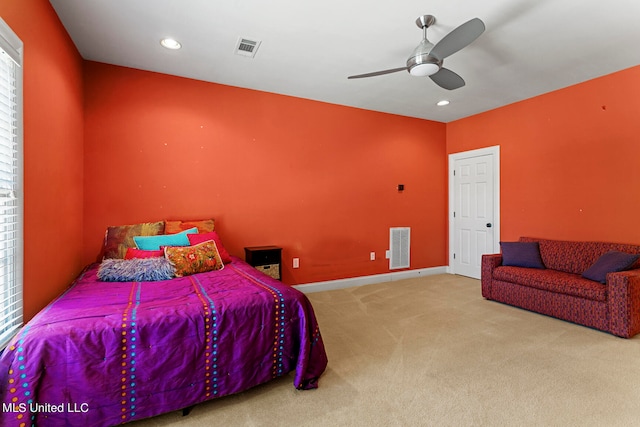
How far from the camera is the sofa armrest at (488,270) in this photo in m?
3.82

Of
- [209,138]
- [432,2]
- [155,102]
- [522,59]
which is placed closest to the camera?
[432,2]

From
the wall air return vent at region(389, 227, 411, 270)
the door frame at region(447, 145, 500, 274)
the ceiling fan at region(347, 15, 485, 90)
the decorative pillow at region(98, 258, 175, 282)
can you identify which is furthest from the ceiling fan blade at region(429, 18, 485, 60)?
the wall air return vent at region(389, 227, 411, 270)

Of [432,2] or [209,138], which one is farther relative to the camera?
[209,138]

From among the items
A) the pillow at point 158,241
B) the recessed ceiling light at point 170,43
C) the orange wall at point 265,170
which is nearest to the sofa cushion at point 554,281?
the orange wall at point 265,170

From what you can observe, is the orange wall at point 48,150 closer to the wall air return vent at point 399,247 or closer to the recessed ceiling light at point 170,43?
the recessed ceiling light at point 170,43

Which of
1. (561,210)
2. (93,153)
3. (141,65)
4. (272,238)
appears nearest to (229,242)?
(272,238)

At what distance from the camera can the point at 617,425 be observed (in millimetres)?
1667

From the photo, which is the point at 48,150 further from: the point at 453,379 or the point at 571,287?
the point at 571,287

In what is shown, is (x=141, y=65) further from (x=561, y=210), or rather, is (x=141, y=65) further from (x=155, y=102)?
(x=561, y=210)

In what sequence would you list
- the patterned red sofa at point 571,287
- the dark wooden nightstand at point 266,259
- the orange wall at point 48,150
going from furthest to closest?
the dark wooden nightstand at point 266,259
the patterned red sofa at point 571,287
the orange wall at point 48,150

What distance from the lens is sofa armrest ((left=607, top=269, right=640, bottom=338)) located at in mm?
2689

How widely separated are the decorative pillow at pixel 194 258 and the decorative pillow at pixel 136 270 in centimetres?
7

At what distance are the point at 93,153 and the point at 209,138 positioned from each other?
1.16 m

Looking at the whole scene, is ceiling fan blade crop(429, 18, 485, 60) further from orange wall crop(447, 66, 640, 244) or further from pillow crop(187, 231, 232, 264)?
pillow crop(187, 231, 232, 264)
